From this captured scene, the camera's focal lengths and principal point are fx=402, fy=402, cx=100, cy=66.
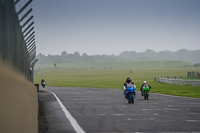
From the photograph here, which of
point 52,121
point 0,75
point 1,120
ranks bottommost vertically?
point 52,121

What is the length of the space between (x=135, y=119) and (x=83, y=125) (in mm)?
2686

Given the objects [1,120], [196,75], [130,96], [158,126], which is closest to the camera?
[1,120]

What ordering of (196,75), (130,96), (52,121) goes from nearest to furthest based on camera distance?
1. (52,121)
2. (130,96)
3. (196,75)

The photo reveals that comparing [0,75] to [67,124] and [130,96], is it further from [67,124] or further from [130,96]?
[130,96]

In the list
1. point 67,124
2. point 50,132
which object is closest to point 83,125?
point 67,124

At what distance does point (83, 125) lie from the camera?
1326cm

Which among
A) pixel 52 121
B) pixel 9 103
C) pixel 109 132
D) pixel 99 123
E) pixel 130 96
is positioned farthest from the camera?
pixel 130 96

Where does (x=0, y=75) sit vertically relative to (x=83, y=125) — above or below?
above

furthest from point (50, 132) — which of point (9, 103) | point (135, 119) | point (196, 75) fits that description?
point (196, 75)

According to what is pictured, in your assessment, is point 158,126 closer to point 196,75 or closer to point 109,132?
point 109,132

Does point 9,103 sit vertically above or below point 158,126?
above

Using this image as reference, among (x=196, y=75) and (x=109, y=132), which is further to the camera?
(x=196, y=75)

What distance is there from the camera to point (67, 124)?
44.9 ft

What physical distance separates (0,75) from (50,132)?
29.3 feet
